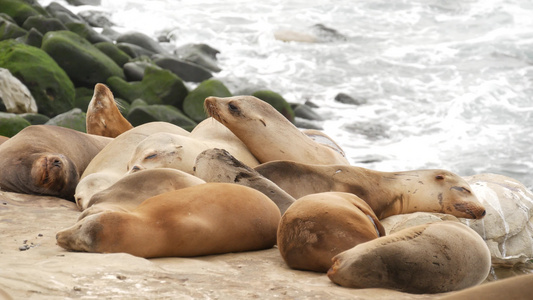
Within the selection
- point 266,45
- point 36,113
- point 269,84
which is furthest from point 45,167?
point 266,45

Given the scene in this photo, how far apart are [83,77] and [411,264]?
1070 cm

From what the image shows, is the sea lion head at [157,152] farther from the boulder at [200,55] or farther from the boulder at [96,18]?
the boulder at [96,18]

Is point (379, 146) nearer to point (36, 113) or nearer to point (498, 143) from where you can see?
point (498, 143)

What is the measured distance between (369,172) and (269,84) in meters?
11.0

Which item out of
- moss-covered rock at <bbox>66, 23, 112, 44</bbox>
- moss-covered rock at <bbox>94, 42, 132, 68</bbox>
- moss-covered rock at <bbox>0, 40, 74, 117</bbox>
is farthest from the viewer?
moss-covered rock at <bbox>66, 23, 112, 44</bbox>

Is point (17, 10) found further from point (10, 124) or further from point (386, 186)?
point (386, 186)

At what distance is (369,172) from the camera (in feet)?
18.3

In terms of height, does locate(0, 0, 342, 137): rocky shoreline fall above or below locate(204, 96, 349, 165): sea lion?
below

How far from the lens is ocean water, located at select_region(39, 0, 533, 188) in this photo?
12961 millimetres

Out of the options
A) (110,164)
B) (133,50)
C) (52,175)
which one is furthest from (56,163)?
(133,50)

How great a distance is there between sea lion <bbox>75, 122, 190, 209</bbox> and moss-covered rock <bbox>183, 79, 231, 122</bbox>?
6390mm

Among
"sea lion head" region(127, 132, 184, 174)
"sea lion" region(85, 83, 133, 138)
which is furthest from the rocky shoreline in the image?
"sea lion head" region(127, 132, 184, 174)

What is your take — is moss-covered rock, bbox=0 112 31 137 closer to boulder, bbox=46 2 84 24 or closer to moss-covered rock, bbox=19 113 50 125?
moss-covered rock, bbox=19 113 50 125

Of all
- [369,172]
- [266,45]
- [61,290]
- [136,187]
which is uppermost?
[61,290]
